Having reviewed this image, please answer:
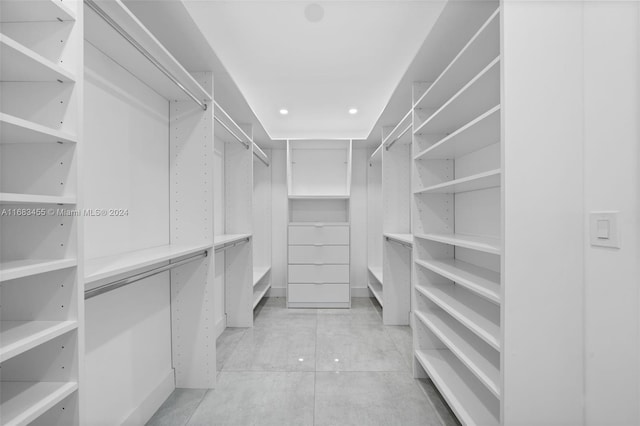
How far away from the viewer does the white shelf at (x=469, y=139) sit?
1151mm

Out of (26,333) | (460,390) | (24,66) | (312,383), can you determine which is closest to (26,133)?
(24,66)

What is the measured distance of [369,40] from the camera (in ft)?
6.32

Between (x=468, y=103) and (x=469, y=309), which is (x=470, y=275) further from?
(x=468, y=103)

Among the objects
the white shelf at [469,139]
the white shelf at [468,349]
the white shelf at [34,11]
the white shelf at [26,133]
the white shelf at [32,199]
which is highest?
the white shelf at [34,11]

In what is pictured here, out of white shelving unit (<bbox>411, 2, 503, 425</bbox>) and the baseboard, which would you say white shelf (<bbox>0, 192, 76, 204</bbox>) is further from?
white shelving unit (<bbox>411, 2, 503, 425</bbox>)

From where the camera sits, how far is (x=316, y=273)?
11.1ft

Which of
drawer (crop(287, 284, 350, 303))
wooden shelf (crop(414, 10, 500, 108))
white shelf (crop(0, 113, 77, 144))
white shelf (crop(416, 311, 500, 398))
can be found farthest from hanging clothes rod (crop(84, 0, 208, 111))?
drawer (crop(287, 284, 350, 303))

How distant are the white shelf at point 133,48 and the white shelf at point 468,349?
198cm

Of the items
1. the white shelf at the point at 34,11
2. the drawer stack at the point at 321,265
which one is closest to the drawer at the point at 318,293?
the drawer stack at the point at 321,265

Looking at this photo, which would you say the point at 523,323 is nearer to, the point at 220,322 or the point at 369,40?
the point at 369,40

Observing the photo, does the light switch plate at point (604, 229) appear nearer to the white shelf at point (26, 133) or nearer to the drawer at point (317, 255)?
the white shelf at point (26, 133)

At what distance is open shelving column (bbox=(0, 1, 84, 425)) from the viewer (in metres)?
0.77

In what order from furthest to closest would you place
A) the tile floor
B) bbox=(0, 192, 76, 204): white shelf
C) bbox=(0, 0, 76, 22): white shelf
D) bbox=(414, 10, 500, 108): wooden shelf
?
the tile floor < bbox=(414, 10, 500, 108): wooden shelf < bbox=(0, 0, 76, 22): white shelf < bbox=(0, 192, 76, 204): white shelf

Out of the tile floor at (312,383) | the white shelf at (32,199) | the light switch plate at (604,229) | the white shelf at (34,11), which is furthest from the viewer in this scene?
the tile floor at (312,383)
